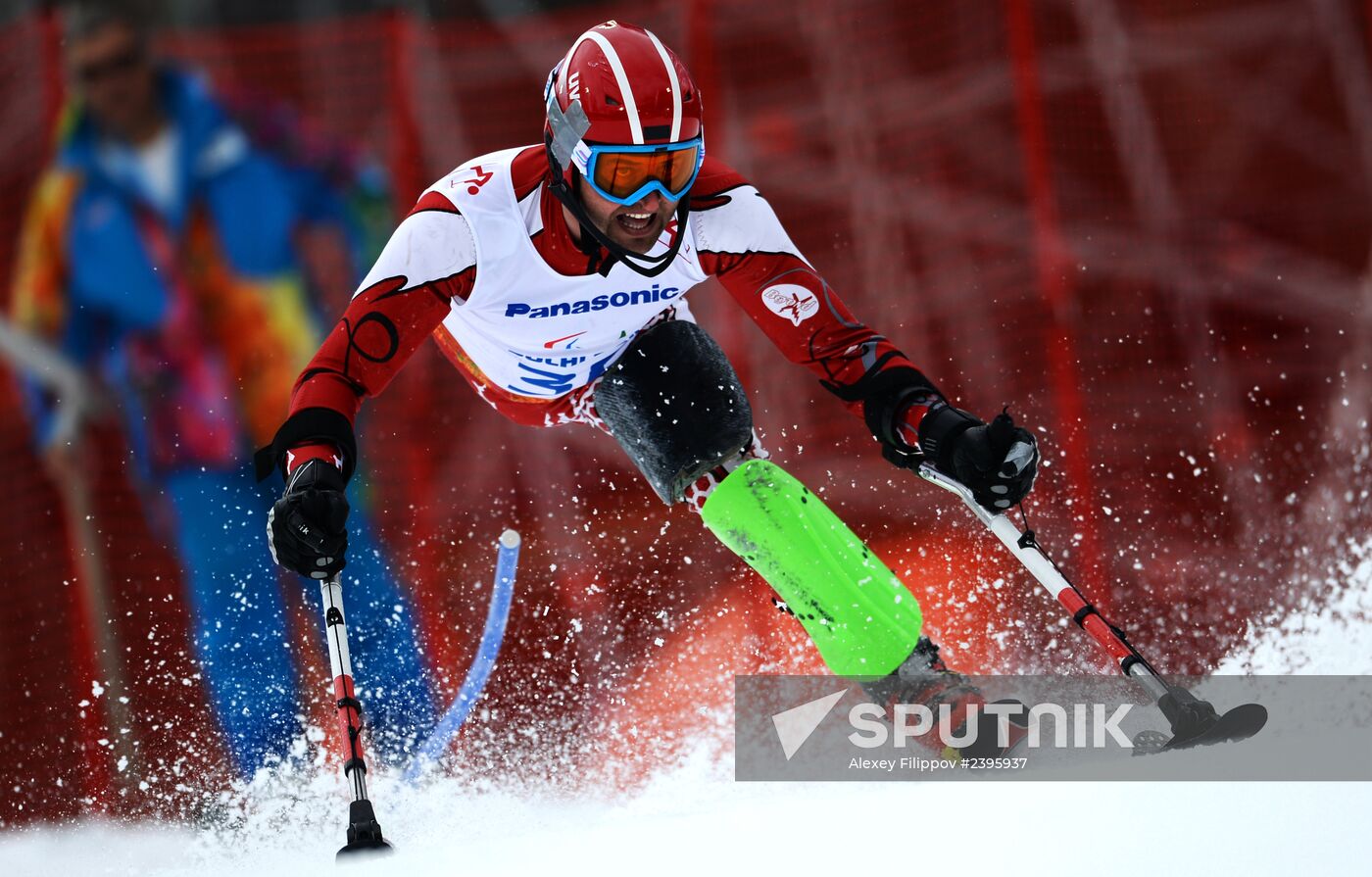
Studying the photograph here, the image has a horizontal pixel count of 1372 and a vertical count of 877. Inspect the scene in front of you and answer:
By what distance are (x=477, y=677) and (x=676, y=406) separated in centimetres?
181

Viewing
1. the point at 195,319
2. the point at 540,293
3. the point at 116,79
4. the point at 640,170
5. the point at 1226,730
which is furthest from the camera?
the point at 195,319

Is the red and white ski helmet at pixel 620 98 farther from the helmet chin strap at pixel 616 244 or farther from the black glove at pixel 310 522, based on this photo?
the black glove at pixel 310 522

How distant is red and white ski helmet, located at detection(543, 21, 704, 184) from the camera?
3.04 metres

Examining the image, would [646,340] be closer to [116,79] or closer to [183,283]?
[183,283]

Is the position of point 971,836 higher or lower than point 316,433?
lower

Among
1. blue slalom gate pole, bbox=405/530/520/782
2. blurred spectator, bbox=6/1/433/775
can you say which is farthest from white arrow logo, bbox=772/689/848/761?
blurred spectator, bbox=6/1/433/775

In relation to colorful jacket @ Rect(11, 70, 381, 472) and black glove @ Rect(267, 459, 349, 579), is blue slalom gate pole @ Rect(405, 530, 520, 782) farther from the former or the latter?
black glove @ Rect(267, 459, 349, 579)

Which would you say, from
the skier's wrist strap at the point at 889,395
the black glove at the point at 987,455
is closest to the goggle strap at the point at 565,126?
the skier's wrist strap at the point at 889,395

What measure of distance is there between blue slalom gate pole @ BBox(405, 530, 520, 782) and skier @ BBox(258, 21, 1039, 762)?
49.7 inches

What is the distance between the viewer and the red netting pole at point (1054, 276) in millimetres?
5809

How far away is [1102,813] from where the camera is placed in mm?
2543

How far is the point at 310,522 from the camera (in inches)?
107

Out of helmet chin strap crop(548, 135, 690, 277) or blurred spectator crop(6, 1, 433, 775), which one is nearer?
helmet chin strap crop(548, 135, 690, 277)

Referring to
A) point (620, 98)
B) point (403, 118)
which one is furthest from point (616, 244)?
point (403, 118)
